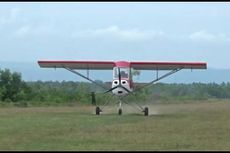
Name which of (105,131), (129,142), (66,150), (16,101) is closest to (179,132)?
(105,131)

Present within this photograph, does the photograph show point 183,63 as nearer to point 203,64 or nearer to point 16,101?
point 203,64

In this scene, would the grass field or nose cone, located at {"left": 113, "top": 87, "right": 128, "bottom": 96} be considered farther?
nose cone, located at {"left": 113, "top": 87, "right": 128, "bottom": 96}

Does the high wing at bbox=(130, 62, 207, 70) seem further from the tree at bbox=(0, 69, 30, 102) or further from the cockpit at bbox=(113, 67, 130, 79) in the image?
the tree at bbox=(0, 69, 30, 102)

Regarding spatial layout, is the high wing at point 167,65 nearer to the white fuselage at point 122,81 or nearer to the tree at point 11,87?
the white fuselage at point 122,81

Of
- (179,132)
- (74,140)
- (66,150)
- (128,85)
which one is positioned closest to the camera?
(66,150)

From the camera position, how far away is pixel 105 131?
733 inches

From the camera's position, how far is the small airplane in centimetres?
3058

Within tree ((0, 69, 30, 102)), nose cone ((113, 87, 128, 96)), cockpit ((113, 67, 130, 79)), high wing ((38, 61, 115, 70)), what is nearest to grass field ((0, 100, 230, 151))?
nose cone ((113, 87, 128, 96))

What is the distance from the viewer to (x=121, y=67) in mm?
30781

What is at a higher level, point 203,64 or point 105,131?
point 203,64

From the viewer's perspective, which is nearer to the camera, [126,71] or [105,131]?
[105,131]

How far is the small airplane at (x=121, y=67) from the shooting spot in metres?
30.6

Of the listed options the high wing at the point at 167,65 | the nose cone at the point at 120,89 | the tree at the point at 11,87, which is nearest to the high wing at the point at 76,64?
the high wing at the point at 167,65

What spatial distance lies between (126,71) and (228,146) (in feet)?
55.1
